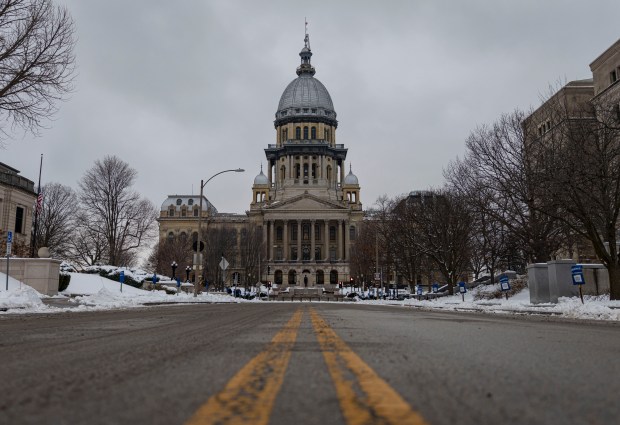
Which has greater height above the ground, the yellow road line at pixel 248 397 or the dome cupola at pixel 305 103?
the dome cupola at pixel 305 103

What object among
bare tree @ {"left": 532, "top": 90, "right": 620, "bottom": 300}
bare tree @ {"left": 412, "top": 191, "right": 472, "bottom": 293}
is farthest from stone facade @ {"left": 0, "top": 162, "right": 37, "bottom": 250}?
bare tree @ {"left": 532, "top": 90, "right": 620, "bottom": 300}

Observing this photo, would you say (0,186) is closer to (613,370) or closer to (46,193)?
(46,193)

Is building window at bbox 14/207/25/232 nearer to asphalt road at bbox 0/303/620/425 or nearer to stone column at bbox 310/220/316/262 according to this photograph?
asphalt road at bbox 0/303/620/425

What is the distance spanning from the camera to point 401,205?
49.3m

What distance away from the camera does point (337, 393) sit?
244cm

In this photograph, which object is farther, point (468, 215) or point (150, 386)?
point (468, 215)

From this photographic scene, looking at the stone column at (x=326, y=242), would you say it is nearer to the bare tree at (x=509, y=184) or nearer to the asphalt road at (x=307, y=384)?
the bare tree at (x=509, y=184)

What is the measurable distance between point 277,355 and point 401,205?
151 feet

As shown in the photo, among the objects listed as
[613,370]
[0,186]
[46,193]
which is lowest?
[613,370]

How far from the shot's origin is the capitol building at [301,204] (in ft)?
391

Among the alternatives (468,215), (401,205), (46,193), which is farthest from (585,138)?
(46,193)

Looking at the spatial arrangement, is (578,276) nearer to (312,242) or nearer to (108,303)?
(108,303)

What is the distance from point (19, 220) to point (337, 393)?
49399 millimetres

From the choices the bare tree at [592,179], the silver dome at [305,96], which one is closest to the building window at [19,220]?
the bare tree at [592,179]
